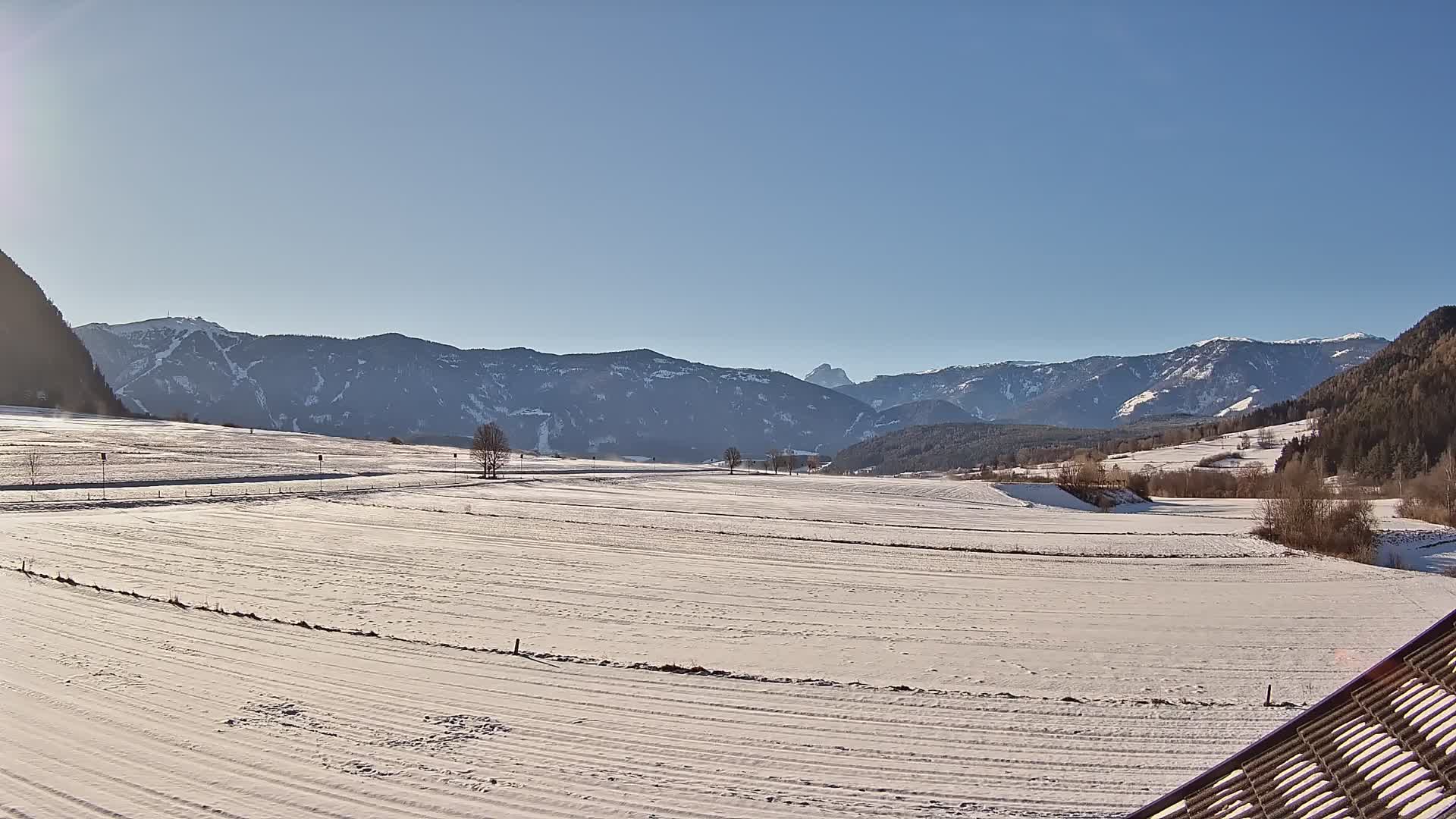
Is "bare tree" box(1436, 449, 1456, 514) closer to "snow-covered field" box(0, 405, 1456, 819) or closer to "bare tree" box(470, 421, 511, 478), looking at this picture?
"snow-covered field" box(0, 405, 1456, 819)

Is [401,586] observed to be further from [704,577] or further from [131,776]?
[131,776]

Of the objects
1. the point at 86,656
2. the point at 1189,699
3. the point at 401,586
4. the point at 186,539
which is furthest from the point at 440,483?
the point at 1189,699

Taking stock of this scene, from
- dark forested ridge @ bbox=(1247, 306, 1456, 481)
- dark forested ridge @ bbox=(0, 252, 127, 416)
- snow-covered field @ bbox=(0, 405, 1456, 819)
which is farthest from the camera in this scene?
dark forested ridge @ bbox=(0, 252, 127, 416)

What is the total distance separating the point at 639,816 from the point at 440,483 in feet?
212

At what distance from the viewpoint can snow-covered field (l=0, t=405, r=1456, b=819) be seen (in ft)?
35.7

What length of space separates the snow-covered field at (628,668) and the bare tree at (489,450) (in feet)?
131

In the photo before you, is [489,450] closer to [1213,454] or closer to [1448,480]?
[1448,480]

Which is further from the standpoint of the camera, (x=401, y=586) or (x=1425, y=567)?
(x=1425, y=567)

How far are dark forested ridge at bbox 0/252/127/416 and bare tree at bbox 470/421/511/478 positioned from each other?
111 metres

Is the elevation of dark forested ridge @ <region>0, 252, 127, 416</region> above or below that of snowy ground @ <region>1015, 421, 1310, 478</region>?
above

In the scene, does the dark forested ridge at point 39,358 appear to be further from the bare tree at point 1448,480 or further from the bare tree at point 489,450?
the bare tree at point 1448,480

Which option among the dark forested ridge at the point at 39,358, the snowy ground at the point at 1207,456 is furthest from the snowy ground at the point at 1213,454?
the dark forested ridge at the point at 39,358

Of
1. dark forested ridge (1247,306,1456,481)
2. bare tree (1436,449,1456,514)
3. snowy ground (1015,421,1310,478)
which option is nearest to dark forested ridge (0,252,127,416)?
snowy ground (1015,421,1310,478)

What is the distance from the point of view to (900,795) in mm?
10734
